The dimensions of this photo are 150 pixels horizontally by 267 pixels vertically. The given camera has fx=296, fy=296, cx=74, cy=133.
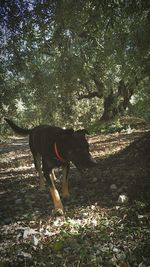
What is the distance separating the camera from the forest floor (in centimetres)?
457

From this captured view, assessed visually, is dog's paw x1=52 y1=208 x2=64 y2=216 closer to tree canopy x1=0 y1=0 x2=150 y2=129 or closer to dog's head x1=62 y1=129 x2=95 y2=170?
dog's head x1=62 y1=129 x2=95 y2=170

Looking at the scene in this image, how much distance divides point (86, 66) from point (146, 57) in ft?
5.93

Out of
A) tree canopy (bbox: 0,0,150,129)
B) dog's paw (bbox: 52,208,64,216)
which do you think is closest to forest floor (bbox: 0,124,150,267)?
dog's paw (bbox: 52,208,64,216)

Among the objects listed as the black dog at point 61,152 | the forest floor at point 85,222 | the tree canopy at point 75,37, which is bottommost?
the forest floor at point 85,222

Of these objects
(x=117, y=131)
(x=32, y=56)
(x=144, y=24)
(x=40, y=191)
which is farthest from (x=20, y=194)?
(x=117, y=131)

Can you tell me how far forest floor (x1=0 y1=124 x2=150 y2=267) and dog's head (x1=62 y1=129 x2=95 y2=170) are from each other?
37.3 inches

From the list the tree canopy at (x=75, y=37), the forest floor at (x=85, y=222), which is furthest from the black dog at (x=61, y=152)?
the tree canopy at (x=75, y=37)

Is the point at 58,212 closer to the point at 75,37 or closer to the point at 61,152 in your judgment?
the point at 61,152

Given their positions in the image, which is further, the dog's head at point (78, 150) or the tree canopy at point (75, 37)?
the tree canopy at point (75, 37)

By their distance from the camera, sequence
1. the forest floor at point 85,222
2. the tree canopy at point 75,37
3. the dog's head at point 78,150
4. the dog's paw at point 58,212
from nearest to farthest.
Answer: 1. the forest floor at point 85,222
2. the dog's paw at point 58,212
3. the dog's head at point 78,150
4. the tree canopy at point 75,37

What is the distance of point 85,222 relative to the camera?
578 cm

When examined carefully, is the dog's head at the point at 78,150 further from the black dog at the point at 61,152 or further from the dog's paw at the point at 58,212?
the dog's paw at the point at 58,212

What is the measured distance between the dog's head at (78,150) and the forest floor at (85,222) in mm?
947

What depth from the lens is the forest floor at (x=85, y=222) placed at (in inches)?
180
